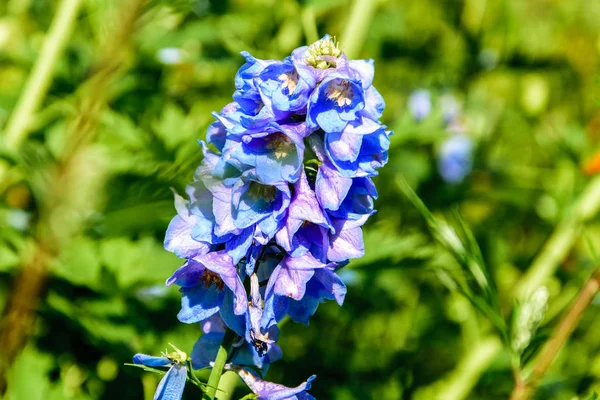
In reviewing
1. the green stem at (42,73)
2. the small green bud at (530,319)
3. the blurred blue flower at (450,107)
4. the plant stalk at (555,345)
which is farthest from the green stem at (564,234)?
the green stem at (42,73)

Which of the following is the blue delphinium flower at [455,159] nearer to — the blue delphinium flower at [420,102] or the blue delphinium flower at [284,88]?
the blue delphinium flower at [420,102]

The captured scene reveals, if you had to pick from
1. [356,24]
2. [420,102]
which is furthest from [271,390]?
[420,102]

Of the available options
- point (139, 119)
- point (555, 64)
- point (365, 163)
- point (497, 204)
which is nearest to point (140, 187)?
point (365, 163)

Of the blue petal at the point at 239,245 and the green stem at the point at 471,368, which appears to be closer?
the blue petal at the point at 239,245

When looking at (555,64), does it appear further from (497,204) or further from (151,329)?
(151,329)

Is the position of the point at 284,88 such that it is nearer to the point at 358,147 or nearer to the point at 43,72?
the point at 358,147

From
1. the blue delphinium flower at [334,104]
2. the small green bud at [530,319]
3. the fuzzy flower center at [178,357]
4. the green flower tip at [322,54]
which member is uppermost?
the green flower tip at [322,54]
